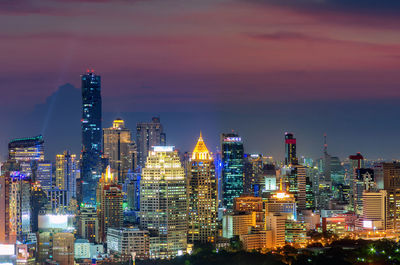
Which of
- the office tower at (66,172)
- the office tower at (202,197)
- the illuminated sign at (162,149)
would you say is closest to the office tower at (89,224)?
the office tower at (202,197)

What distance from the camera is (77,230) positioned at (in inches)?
1179

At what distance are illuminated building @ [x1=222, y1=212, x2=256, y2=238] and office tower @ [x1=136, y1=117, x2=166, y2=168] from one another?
39.9 ft

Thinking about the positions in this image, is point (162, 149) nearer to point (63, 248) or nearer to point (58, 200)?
point (63, 248)

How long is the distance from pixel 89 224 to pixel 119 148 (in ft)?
42.9

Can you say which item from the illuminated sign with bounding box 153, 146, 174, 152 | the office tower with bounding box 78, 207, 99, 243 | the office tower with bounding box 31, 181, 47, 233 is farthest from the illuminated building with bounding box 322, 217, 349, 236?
the office tower with bounding box 31, 181, 47, 233

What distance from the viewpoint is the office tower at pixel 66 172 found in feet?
127

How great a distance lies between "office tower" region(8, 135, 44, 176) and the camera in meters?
37.4

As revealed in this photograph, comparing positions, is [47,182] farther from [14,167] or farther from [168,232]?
[168,232]

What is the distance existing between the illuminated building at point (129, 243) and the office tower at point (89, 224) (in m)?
2.02

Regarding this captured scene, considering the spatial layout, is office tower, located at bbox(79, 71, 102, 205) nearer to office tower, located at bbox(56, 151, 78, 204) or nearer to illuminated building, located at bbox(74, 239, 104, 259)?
office tower, located at bbox(56, 151, 78, 204)

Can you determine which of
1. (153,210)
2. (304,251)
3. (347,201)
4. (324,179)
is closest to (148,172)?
(153,210)

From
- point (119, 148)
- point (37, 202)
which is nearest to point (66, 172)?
point (119, 148)

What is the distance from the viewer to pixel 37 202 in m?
32.1

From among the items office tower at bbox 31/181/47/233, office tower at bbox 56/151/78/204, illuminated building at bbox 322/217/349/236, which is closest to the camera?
office tower at bbox 31/181/47/233
